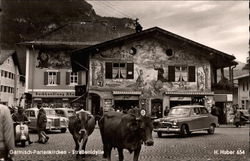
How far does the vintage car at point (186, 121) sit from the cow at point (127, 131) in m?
10.7

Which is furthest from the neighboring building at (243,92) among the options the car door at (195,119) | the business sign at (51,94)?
the car door at (195,119)

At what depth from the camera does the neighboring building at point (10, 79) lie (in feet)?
178

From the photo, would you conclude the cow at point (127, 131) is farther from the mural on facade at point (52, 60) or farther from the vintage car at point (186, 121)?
the mural on facade at point (52, 60)

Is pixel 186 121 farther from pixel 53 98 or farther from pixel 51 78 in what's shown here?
pixel 51 78

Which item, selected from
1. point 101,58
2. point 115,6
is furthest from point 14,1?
point 101,58

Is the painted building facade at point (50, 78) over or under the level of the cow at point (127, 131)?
over

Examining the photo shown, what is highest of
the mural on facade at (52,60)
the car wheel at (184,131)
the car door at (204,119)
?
the mural on facade at (52,60)

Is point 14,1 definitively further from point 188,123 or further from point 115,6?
point 188,123

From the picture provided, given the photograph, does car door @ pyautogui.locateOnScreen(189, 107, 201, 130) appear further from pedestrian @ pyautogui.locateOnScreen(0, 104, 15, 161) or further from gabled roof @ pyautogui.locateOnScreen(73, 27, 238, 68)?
pedestrian @ pyautogui.locateOnScreen(0, 104, 15, 161)

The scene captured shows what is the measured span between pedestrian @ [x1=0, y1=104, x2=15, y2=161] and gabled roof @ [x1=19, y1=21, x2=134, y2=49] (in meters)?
38.9

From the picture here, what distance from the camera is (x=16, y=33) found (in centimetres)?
3009

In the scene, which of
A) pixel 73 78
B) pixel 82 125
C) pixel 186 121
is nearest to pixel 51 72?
pixel 73 78

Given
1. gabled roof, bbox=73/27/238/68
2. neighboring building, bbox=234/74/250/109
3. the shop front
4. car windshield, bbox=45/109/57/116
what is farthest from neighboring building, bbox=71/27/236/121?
neighboring building, bbox=234/74/250/109

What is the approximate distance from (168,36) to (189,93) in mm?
4834
